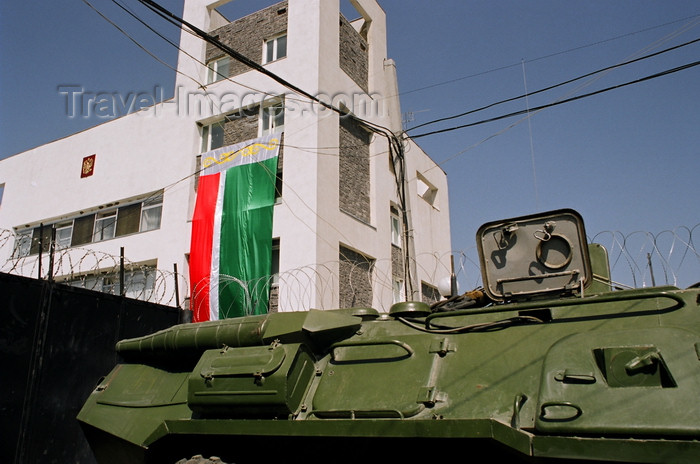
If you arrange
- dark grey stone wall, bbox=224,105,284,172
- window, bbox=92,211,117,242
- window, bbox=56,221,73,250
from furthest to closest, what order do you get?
window, bbox=56,221,73,250 < window, bbox=92,211,117,242 < dark grey stone wall, bbox=224,105,284,172

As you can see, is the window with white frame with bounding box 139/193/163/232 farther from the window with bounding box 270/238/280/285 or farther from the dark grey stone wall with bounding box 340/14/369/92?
the dark grey stone wall with bounding box 340/14/369/92

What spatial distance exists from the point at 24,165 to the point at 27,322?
16.5 metres

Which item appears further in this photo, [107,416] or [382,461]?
[107,416]

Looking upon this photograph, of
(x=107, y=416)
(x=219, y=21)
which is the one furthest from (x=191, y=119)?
(x=107, y=416)

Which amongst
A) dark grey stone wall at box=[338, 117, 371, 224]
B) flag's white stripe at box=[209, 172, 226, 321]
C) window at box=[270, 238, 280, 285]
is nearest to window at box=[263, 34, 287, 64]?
dark grey stone wall at box=[338, 117, 371, 224]

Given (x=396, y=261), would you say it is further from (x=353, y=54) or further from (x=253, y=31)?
(x=253, y=31)

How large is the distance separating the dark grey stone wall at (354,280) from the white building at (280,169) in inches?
1.8

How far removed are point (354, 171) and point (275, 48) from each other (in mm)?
3810

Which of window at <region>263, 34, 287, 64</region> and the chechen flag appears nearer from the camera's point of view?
the chechen flag

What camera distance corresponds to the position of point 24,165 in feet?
72.0

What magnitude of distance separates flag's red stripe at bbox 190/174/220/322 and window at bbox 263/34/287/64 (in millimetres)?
3439

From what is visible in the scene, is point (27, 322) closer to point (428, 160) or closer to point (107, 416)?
point (107, 416)

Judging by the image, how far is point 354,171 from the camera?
639 inches

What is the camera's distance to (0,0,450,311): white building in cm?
1422
